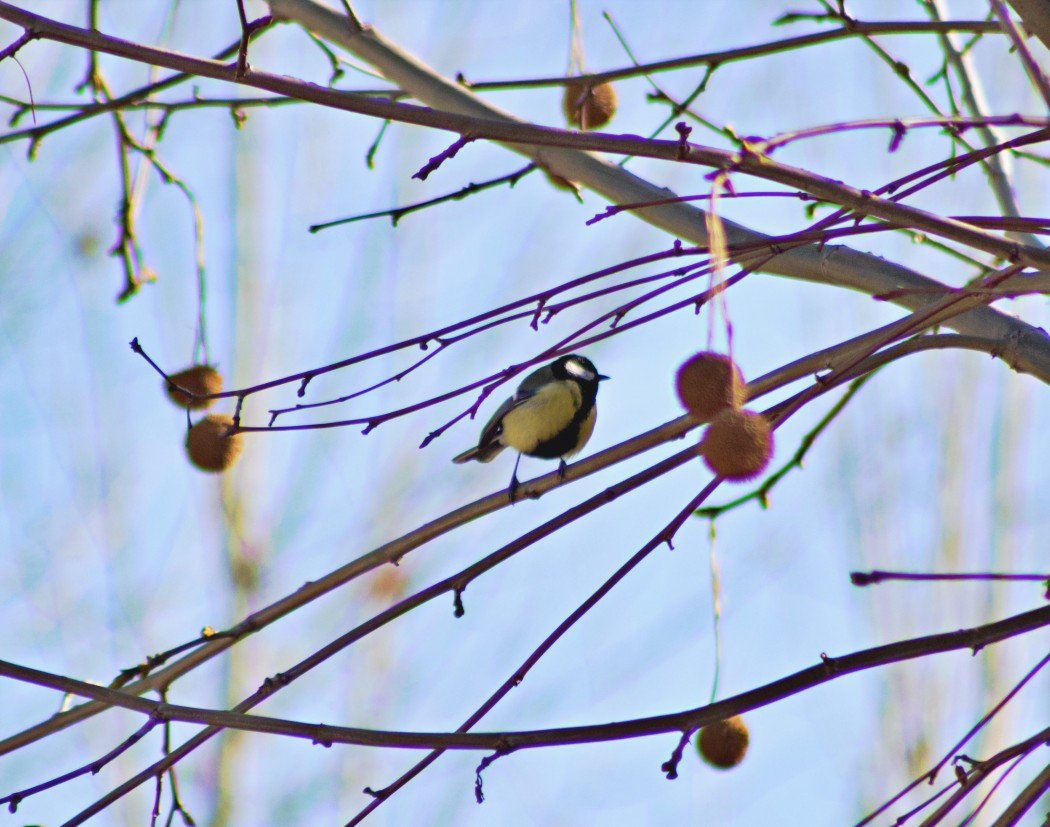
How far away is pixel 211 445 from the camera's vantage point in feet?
7.72

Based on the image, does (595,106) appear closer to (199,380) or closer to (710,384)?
(199,380)

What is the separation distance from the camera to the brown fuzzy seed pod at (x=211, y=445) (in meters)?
2.36

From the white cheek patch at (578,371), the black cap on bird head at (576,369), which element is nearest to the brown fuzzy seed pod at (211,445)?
the black cap on bird head at (576,369)

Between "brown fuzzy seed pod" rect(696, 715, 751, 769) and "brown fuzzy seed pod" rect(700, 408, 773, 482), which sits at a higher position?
"brown fuzzy seed pod" rect(696, 715, 751, 769)

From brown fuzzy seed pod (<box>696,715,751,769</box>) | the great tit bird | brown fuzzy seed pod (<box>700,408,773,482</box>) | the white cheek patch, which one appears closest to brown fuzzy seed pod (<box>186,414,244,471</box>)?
brown fuzzy seed pod (<box>696,715,751,769</box>)

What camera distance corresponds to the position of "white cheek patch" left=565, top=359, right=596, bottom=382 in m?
5.00

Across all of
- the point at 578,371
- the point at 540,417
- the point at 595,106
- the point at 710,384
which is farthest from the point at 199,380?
the point at 578,371

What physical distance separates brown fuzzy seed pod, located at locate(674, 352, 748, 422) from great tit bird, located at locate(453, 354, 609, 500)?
3.05m

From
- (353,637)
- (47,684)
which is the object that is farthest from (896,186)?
(47,684)

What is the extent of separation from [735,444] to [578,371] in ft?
12.0

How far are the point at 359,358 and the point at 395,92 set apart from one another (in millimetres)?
1165

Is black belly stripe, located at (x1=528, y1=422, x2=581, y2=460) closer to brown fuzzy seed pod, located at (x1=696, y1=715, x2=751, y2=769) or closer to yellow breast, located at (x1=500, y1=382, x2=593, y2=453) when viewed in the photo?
yellow breast, located at (x1=500, y1=382, x2=593, y2=453)

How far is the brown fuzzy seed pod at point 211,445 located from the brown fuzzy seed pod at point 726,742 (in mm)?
1071

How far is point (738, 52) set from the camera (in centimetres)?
233
